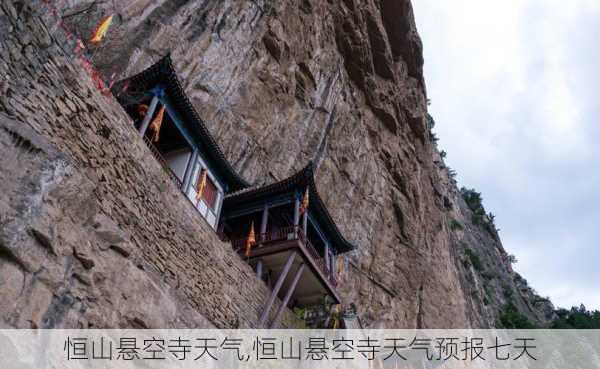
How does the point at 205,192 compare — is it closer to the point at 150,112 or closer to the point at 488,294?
the point at 150,112

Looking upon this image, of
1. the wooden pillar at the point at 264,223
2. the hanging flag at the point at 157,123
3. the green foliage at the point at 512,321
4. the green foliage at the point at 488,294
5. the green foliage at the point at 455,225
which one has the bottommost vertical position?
the wooden pillar at the point at 264,223

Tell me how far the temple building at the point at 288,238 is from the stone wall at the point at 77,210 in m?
3.36

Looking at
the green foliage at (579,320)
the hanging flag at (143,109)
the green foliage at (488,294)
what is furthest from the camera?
the green foliage at (579,320)

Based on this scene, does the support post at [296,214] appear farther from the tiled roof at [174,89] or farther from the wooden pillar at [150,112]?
the wooden pillar at [150,112]

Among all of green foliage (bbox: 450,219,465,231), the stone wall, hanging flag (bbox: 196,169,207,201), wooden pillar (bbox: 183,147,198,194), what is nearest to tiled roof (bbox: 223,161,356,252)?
hanging flag (bbox: 196,169,207,201)

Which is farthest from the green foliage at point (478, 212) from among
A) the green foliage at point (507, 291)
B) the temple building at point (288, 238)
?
the temple building at point (288, 238)

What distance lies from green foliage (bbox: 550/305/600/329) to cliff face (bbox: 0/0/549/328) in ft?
42.5

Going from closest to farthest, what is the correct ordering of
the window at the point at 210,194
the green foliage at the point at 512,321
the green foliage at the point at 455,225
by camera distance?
the window at the point at 210,194 < the green foliage at the point at 512,321 < the green foliage at the point at 455,225

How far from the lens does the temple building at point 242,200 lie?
38.6ft

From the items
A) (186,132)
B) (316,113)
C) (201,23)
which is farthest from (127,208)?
(316,113)

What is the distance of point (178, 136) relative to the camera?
13.5 m

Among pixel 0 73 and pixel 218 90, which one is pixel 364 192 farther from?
pixel 0 73

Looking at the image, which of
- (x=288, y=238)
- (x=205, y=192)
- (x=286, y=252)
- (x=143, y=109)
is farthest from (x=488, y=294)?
(x=143, y=109)

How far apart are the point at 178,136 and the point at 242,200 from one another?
110 inches
